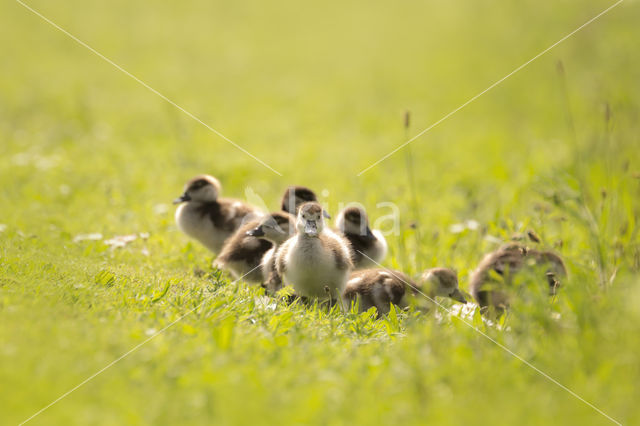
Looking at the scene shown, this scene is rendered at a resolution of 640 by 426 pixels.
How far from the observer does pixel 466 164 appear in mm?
12047

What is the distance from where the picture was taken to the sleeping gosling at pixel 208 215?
7.07 metres

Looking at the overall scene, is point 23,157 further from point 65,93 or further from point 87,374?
point 87,374

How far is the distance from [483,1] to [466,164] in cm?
1297

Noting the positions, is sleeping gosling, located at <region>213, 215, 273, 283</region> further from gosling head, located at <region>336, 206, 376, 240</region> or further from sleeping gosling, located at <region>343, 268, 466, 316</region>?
sleeping gosling, located at <region>343, 268, 466, 316</region>

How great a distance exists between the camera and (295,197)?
276 inches

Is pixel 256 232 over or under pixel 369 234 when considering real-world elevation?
over

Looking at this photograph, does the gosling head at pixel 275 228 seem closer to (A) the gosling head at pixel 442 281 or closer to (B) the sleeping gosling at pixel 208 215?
(B) the sleeping gosling at pixel 208 215

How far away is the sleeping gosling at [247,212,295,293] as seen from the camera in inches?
231

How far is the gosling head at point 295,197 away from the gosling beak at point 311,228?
1430 mm

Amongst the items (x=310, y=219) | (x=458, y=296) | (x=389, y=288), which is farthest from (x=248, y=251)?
(x=458, y=296)

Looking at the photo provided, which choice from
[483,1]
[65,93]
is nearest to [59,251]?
[65,93]

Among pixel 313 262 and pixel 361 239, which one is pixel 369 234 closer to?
pixel 361 239

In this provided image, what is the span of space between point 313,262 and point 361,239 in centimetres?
126

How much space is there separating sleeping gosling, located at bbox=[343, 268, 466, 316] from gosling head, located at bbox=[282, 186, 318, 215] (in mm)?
1390
